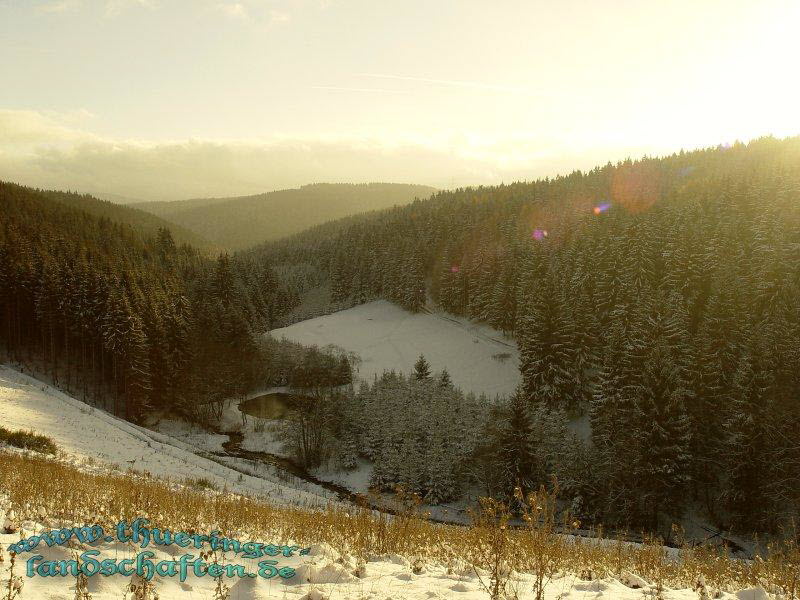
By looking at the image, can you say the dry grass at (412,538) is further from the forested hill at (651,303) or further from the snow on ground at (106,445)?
the forested hill at (651,303)

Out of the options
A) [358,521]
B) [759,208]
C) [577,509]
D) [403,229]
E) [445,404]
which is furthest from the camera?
[403,229]

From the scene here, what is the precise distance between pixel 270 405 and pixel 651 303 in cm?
4834

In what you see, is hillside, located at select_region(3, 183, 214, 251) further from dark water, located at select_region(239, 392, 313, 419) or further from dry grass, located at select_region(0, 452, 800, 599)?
dry grass, located at select_region(0, 452, 800, 599)

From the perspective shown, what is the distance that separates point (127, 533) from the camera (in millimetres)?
6301

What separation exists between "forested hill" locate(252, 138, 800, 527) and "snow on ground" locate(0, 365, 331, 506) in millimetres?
20781

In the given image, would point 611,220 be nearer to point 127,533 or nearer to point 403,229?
point 403,229

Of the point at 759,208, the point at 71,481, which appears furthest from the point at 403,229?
the point at 71,481

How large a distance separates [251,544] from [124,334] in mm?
53402

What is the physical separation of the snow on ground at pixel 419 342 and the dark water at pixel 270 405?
12485mm

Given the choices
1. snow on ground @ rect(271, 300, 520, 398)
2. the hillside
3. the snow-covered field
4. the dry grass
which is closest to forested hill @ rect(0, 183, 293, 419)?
snow on ground @ rect(271, 300, 520, 398)

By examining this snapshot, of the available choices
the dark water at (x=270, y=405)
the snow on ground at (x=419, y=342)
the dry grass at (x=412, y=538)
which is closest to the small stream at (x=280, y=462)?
the dark water at (x=270, y=405)

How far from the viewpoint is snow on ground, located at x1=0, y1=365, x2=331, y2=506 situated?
77.0ft

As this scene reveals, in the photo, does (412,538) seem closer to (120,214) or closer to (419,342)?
(419,342)

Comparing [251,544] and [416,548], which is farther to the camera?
[416,548]
